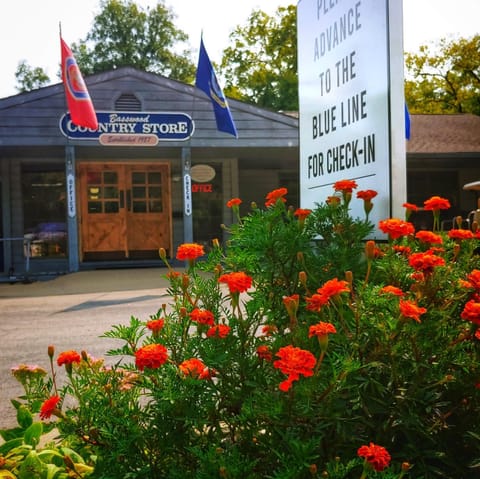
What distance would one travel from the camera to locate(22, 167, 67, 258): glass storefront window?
49.7ft

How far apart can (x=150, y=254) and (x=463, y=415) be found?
14237 mm

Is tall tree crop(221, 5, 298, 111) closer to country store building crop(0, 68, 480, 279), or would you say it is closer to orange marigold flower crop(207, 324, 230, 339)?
country store building crop(0, 68, 480, 279)

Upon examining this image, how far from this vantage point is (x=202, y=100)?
45.0 feet

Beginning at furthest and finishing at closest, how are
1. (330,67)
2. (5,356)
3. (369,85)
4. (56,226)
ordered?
(56,226) → (5,356) → (330,67) → (369,85)

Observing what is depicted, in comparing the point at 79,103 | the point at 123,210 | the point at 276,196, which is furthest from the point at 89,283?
the point at 276,196

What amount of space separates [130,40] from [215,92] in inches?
1456

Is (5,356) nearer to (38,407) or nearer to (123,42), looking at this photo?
(38,407)


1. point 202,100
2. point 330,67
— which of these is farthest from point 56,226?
point 330,67

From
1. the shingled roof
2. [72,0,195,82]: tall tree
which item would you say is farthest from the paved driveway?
[72,0,195,82]: tall tree

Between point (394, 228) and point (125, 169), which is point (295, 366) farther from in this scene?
point (125, 169)

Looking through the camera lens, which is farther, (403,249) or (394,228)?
(403,249)

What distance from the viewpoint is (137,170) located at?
1552 centimetres

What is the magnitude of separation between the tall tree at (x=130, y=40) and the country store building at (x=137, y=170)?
32.2 m

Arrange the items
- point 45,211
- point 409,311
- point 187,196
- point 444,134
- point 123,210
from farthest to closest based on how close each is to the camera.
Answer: point 444,134 → point 123,210 → point 45,211 → point 187,196 → point 409,311
